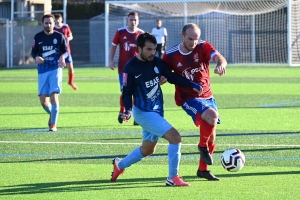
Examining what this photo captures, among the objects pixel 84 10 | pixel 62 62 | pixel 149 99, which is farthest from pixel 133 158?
pixel 84 10

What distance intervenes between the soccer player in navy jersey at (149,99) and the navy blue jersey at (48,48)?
518cm

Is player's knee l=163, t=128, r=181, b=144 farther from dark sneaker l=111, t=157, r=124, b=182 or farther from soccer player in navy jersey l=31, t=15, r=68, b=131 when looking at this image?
soccer player in navy jersey l=31, t=15, r=68, b=131

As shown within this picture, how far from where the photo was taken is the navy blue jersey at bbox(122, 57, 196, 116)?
7.89 m

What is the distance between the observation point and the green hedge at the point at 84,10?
149 feet

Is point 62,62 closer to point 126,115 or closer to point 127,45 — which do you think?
point 127,45

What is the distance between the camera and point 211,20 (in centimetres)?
3662

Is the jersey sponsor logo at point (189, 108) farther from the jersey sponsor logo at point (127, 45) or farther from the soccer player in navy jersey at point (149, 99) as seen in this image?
the jersey sponsor logo at point (127, 45)

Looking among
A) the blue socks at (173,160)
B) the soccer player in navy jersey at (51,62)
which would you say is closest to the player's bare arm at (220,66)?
the blue socks at (173,160)

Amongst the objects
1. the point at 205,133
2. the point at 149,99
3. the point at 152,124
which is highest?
the point at 149,99

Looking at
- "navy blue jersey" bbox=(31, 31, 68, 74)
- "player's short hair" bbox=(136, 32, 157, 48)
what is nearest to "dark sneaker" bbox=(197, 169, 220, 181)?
A: "player's short hair" bbox=(136, 32, 157, 48)

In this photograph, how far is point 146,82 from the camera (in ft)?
26.0

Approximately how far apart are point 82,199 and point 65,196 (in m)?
0.25

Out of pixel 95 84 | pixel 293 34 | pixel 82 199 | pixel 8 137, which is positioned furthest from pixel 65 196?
pixel 293 34

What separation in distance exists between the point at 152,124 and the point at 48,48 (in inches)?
218
